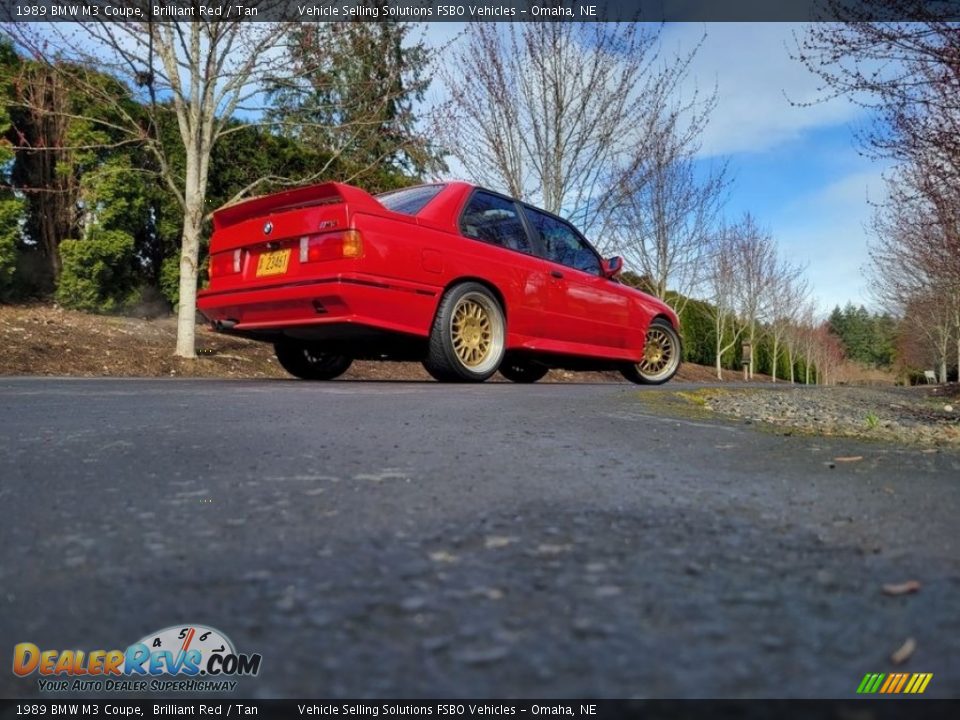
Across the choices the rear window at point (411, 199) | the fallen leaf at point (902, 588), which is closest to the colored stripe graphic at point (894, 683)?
the fallen leaf at point (902, 588)

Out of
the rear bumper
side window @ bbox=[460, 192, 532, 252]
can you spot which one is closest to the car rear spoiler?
the rear bumper

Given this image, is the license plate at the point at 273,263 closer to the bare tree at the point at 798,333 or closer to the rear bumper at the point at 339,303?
the rear bumper at the point at 339,303

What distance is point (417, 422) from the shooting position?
2.80 m

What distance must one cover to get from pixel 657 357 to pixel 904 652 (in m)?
6.95

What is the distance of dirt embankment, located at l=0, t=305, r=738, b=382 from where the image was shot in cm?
747

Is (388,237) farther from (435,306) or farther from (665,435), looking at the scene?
(665,435)

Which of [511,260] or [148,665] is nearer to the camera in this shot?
[148,665]

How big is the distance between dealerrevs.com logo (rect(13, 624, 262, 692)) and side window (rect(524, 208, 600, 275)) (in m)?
5.62

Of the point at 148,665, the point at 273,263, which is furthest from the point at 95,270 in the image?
the point at 148,665

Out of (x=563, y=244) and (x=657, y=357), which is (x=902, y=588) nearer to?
(x=563, y=244)

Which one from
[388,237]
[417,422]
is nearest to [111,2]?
[388,237]

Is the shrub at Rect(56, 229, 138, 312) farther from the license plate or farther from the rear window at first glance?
the rear window

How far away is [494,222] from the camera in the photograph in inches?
229
